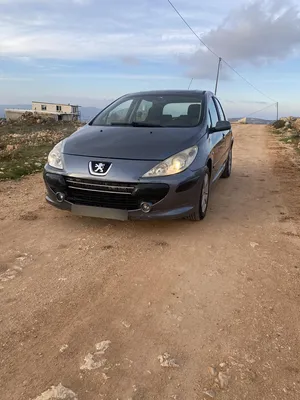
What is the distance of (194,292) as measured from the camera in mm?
3061

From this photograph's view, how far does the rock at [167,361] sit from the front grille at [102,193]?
1919 millimetres

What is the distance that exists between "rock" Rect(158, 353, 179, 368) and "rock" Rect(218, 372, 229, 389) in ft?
0.84

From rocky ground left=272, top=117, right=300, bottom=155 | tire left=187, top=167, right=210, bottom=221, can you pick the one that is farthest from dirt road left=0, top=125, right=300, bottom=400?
rocky ground left=272, top=117, right=300, bottom=155

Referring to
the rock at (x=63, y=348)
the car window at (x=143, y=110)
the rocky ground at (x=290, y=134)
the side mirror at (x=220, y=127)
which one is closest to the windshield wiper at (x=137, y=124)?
the car window at (x=143, y=110)

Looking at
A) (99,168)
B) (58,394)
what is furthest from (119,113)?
(58,394)

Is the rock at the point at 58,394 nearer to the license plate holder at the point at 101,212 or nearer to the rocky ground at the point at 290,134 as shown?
the license plate holder at the point at 101,212

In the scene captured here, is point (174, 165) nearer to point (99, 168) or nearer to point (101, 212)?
point (99, 168)

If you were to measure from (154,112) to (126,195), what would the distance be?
6.14 ft

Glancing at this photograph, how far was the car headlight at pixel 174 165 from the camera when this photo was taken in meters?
3.96

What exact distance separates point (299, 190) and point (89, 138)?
3.88 meters

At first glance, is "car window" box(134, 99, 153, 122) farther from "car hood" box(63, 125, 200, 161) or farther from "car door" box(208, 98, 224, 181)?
"car door" box(208, 98, 224, 181)

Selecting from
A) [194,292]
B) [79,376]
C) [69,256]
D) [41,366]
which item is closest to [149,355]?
[79,376]

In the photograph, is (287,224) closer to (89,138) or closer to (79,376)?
(89,138)

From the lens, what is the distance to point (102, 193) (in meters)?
4.02
